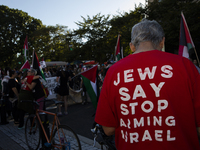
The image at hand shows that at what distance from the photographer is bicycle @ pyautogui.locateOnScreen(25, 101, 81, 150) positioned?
10.6 ft

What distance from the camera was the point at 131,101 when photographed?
1338 millimetres

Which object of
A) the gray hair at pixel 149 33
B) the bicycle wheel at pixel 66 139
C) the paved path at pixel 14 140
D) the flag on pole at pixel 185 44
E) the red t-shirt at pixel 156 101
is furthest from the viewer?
the flag on pole at pixel 185 44

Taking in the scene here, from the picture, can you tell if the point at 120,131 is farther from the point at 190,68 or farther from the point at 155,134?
the point at 190,68

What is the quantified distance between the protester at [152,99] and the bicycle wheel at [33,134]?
297 cm

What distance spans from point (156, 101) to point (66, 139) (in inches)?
94.2

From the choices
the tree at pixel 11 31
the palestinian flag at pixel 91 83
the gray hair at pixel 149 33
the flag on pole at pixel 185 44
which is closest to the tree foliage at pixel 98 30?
the tree at pixel 11 31

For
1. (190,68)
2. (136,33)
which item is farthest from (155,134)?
(136,33)

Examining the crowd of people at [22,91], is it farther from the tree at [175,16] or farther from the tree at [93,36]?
the tree at [93,36]

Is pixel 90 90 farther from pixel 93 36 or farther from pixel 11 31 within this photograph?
pixel 11 31

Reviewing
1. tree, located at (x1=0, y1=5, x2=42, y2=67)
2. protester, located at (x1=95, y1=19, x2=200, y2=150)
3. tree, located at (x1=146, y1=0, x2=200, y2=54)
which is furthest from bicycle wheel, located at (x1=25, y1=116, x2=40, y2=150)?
tree, located at (x1=0, y1=5, x2=42, y2=67)

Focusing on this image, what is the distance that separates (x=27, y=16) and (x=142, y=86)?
136ft

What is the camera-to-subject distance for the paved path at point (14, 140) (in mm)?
4285

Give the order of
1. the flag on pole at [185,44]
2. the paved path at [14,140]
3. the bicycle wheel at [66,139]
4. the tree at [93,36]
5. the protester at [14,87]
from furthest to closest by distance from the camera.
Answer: the tree at [93,36] → the protester at [14,87] → the flag on pole at [185,44] → the paved path at [14,140] → the bicycle wheel at [66,139]

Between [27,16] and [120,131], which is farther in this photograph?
[27,16]
